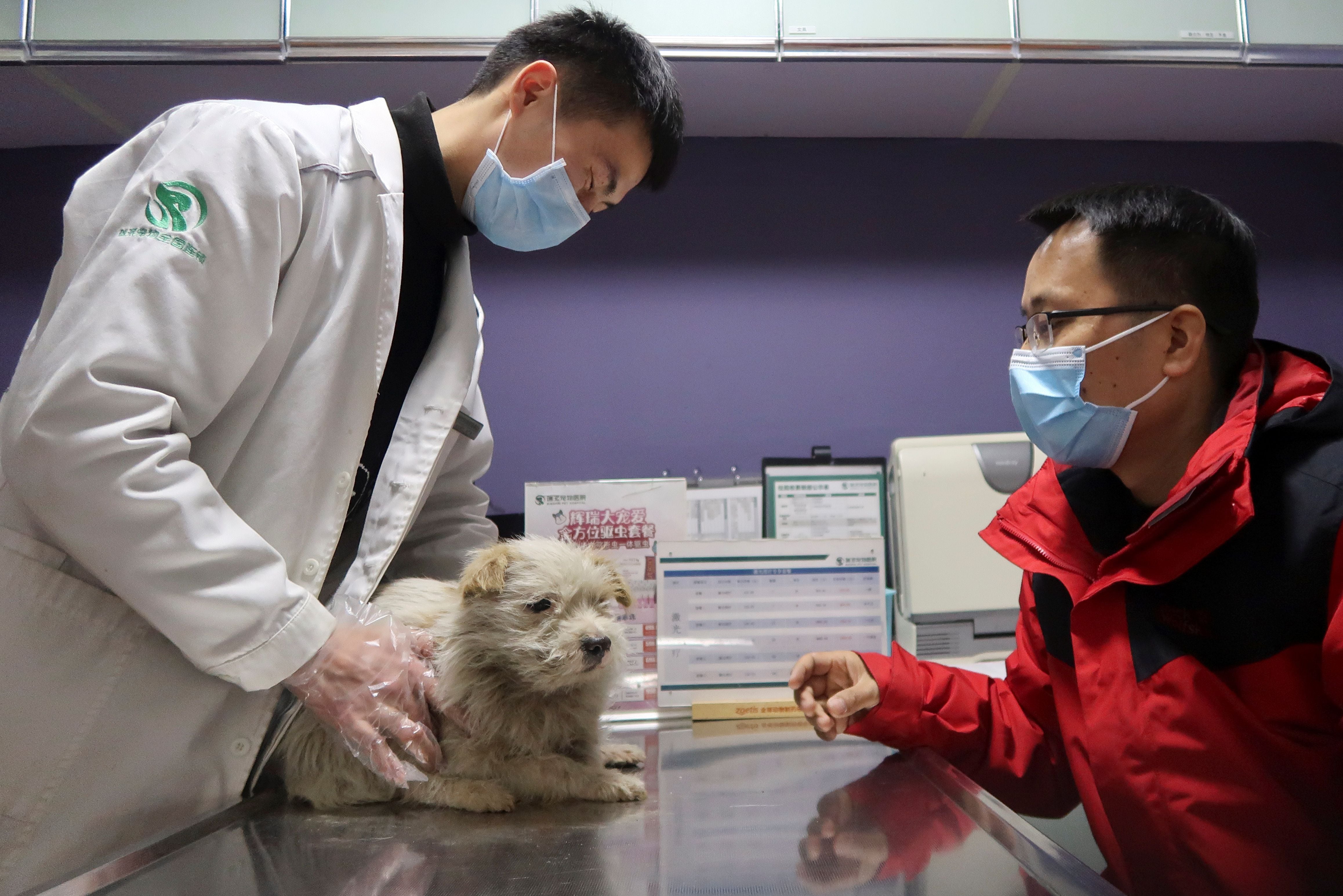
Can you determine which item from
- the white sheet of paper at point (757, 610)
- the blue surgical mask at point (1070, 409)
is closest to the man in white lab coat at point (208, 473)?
the white sheet of paper at point (757, 610)

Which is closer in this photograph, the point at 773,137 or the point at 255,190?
the point at 255,190

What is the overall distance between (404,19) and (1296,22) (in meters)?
2.15

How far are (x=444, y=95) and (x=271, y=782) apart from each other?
171 cm

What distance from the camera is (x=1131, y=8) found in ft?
6.05

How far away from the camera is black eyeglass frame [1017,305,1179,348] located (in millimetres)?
940

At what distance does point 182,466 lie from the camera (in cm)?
75

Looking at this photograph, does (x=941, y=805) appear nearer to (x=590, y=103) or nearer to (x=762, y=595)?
(x=762, y=595)

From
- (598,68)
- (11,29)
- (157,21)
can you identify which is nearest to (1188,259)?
(598,68)

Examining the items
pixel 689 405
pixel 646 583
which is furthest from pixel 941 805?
pixel 689 405

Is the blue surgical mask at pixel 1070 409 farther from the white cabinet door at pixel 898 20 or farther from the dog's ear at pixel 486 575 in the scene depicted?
the white cabinet door at pixel 898 20

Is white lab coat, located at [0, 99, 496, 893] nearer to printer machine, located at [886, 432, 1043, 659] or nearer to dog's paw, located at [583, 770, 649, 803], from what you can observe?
dog's paw, located at [583, 770, 649, 803]

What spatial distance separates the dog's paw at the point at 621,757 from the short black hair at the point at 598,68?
90 centimetres

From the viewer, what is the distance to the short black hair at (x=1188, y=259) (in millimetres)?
950

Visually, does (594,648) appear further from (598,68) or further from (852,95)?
(852,95)
